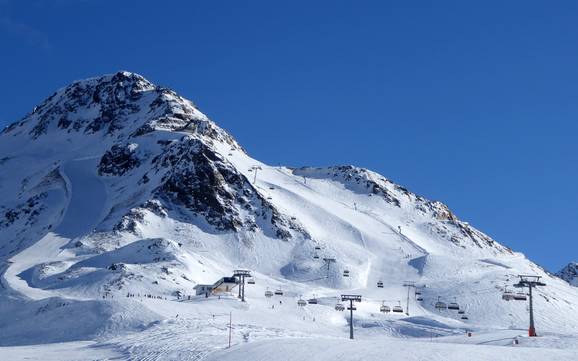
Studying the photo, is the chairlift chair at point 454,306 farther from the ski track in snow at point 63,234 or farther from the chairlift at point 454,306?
the ski track in snow at point 63,234

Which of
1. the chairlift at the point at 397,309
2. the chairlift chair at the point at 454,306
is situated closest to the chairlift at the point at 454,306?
the chairlift chair at the point at 454,306

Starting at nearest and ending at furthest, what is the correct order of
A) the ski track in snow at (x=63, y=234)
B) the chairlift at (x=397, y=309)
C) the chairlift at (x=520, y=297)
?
the chairlift at (x=397, y=309)
the chairlift at (x=520, y=297)
the ski track in snow at (x=63, y=234)

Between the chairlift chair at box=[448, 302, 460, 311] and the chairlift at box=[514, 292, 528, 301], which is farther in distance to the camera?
the chairlift chair at box=[448, 302, 460, 311]

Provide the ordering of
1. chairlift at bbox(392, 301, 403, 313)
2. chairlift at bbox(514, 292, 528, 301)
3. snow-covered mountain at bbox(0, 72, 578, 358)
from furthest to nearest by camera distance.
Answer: chairlift at bbox(514, 292, 528, 301)
chairlift at bbox(392, 301, 403, 313)
snow-covered mountain at bbox(0, 72, 578, 358)

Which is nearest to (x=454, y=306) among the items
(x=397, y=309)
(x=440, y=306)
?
(x=440, y=306)

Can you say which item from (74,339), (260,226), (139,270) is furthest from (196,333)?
(260,226)

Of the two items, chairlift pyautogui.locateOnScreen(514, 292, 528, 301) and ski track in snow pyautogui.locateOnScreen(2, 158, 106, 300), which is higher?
ski track in snow pyautogui.locateOnScreen(2, 158, 106, 300)

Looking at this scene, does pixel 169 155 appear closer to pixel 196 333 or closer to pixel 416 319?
pixel 416 319

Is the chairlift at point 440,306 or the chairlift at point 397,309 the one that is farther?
the chairlift at point 440,306

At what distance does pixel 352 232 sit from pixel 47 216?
60.9 meters

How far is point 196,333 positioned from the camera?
70.9 metres

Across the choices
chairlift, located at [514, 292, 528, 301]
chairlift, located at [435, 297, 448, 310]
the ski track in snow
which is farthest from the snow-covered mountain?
chairlift, located at [514, 292, 528, 301]

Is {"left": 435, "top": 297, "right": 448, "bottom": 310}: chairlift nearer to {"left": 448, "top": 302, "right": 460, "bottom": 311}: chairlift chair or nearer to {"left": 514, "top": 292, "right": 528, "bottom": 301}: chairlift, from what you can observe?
{"left": 448, "top": 302, "right": 460, "bottom": 311}: chairlift chair

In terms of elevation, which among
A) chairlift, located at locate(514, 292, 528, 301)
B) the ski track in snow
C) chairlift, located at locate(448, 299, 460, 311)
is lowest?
chairlift, located at locate(448, 299, 460, 311)
